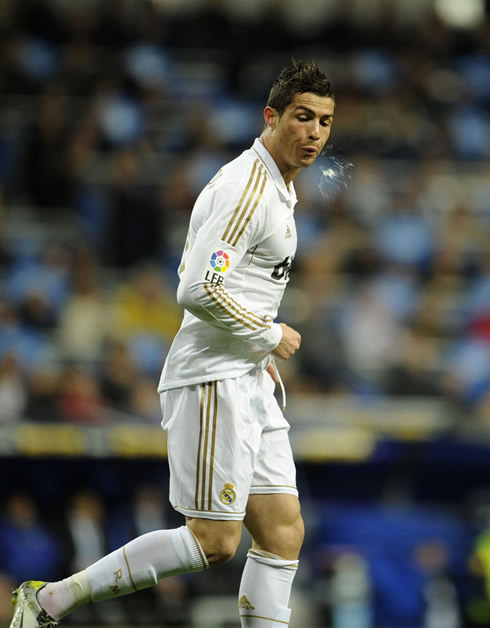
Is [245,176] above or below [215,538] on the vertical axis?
above

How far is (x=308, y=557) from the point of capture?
8.91 m

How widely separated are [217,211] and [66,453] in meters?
4.88

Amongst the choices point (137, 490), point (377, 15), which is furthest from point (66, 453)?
point (377, 15)

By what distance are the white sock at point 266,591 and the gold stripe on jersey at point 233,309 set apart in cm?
90

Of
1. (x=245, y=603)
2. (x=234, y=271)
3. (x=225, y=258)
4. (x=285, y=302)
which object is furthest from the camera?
(x=285, y=302)

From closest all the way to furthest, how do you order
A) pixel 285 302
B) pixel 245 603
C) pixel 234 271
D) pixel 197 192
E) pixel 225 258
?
pixel 225 258 < pixel 234 271 < pixel 245 603 < pixel 285 302 < pixel 197 192

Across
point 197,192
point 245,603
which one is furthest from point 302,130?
point 197,192

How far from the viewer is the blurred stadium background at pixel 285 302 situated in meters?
8.63

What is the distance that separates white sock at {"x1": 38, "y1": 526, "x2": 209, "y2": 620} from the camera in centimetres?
406

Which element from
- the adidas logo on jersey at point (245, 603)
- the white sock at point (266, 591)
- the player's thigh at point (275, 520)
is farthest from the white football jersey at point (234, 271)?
the adidas logo on jersey at point (245, 603)

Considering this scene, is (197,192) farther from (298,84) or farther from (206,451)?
(206,451)

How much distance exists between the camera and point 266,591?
427cm

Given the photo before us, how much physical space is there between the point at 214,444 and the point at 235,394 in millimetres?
203

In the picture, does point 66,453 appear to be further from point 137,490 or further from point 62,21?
point 62,21
